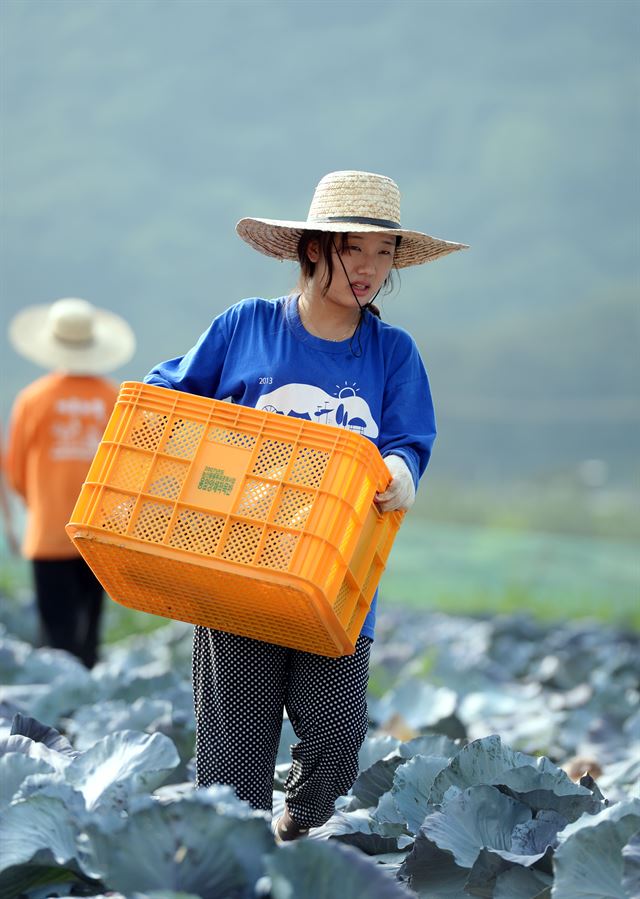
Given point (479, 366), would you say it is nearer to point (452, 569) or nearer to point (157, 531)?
point (452, 569)

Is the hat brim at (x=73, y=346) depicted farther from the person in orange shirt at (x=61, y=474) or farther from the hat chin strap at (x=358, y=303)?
the hat chin strap at (x=358, y=303)

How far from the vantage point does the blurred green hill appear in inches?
687

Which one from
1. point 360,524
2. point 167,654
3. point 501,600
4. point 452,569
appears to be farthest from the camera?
point 452,569

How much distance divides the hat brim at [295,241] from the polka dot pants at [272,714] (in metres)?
0.84

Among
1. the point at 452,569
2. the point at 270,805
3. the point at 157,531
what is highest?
the point at 157,531

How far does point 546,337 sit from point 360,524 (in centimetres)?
1609

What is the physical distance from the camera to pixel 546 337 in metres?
17.9

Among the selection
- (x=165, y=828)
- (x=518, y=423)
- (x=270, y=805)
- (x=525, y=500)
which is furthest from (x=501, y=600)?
(x=165, y=828)

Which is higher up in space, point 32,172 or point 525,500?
point 32,172

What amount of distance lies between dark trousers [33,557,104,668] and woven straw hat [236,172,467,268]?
3081mm

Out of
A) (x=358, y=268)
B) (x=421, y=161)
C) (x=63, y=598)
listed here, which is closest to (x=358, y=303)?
(x=358, y=268)

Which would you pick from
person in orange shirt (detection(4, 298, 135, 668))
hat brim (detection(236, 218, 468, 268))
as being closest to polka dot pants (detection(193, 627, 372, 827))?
hat brim (detection(236, 218, 468, 268))

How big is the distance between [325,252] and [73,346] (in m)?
3.46

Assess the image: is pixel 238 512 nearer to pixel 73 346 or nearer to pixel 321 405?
pixel 321 405
